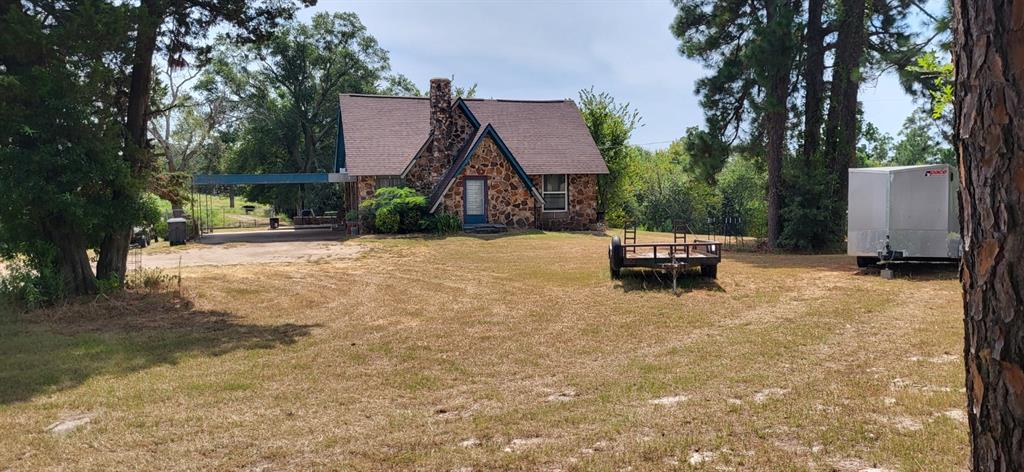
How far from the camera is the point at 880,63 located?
1692cm

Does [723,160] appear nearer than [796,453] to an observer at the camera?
No

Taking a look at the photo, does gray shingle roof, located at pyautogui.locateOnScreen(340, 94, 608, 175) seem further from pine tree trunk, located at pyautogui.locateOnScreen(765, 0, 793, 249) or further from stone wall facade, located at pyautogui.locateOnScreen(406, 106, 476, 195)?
pine tree trunk, located at pyautogui.locateOnScreen(765, 0, 793, 249)

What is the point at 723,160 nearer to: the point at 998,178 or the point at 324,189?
the point at 998,178

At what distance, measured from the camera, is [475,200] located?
26078mm

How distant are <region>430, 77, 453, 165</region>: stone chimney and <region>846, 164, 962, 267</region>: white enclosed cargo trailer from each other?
1618cm

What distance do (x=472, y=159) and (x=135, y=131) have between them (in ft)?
48.7

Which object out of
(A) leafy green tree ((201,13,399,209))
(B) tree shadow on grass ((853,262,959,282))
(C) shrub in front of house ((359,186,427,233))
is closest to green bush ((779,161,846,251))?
(B) tree shadow on grass ((853,262,959,282))

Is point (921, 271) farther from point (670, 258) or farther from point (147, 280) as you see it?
point (147, 280)

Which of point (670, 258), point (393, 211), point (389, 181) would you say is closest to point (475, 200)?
point (393, 211)

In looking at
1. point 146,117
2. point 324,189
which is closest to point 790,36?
point 146,117

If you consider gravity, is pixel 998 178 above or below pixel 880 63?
below

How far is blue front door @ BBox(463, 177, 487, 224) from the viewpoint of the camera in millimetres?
25922

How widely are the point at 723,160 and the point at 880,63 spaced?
6.18 metres

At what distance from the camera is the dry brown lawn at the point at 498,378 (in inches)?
181
